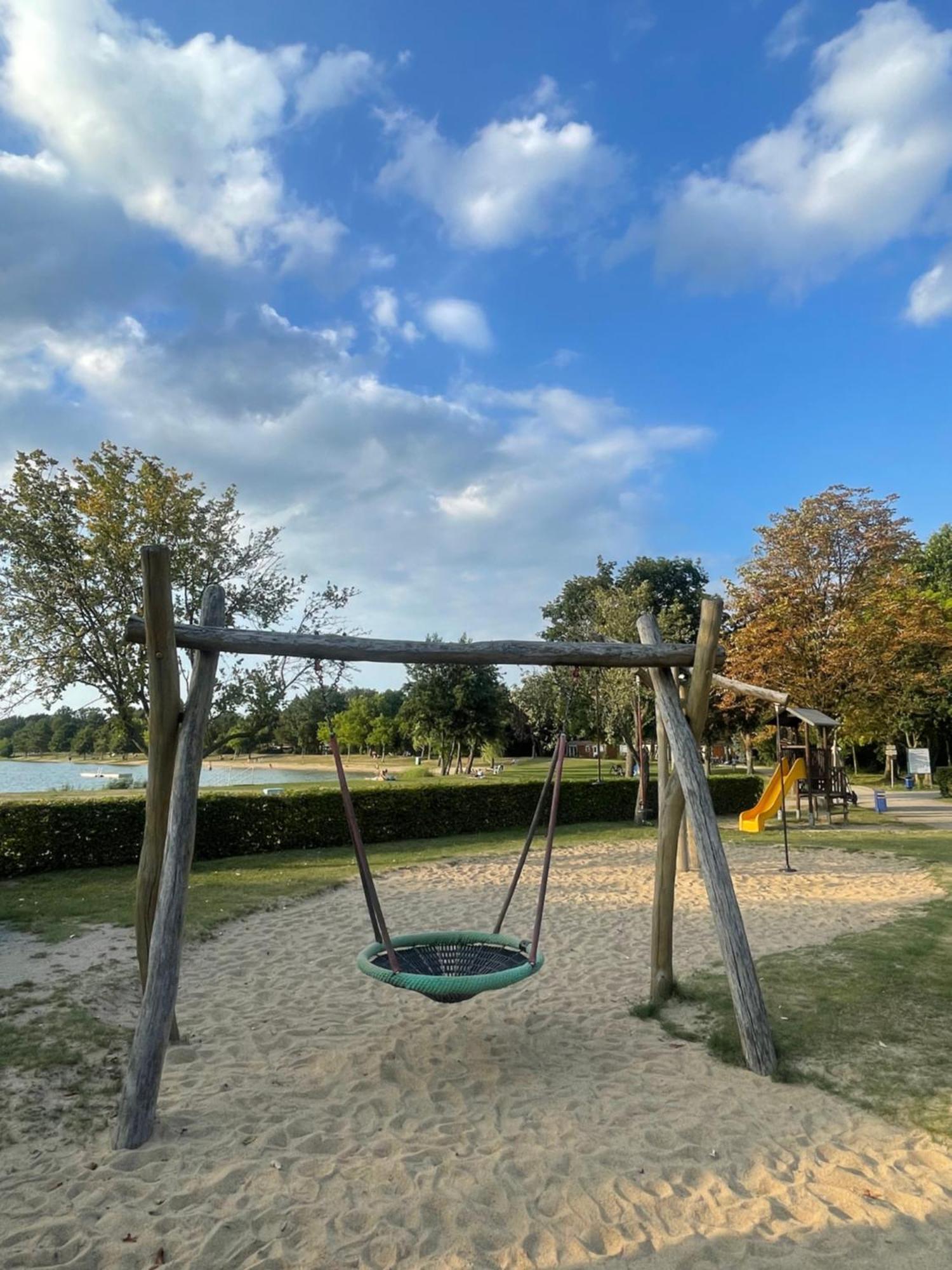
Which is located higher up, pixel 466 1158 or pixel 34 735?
pixel 34 735

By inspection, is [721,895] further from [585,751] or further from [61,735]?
[585,751]

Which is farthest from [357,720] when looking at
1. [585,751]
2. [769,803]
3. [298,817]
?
[769,803]

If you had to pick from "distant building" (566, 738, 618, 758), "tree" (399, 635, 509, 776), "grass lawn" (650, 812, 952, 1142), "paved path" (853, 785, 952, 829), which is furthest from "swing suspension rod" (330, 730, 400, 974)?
"distant building" (566, 738, 618, 758)

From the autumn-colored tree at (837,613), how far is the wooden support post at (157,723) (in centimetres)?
1626

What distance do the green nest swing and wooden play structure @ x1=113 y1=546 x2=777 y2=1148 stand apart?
0.01 metres

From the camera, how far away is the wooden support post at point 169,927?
353cm

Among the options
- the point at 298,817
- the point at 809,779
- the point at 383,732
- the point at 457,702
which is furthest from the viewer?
the point at 383,732

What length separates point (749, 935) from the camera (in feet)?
24.1

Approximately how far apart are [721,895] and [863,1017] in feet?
5.34

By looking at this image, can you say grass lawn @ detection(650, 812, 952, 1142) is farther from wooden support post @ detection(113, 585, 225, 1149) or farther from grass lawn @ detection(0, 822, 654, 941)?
grass lawn @ detection(0, 822, 654, 941)

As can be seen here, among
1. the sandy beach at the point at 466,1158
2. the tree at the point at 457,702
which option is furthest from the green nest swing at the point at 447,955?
the tree at the point at 457,702

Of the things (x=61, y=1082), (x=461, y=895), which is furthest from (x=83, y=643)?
(x=61, y=1082)

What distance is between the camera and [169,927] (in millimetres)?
3881

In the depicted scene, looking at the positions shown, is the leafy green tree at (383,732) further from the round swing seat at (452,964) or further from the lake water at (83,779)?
the round swing seat at (452,964)
